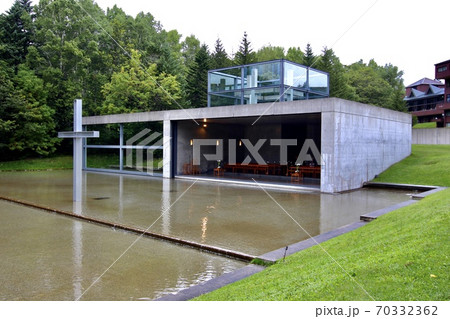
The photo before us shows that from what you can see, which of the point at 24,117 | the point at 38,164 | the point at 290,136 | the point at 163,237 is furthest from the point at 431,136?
the point at 24,117

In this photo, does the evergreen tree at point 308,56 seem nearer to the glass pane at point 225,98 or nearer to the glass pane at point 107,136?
the glass pane at point 107,136

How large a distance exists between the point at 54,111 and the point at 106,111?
4464 mm

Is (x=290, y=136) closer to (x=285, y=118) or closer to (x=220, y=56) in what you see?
(x=285, y=118)

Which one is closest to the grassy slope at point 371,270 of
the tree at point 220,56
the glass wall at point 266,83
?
the glass wall at point 266,83

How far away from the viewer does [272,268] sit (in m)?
5.64

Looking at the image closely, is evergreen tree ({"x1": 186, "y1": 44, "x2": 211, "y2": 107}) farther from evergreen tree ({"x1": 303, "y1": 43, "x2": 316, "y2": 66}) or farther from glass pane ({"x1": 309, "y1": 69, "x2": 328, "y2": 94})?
glass pane ({"x1": 309, "y1": 69, "x2": 328, "y2": 94})

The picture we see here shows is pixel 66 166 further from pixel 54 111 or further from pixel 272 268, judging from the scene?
pixel 272 268

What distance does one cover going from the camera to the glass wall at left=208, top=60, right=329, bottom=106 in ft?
61.0

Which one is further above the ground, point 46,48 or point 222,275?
point 46,48

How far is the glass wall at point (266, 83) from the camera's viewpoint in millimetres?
18578

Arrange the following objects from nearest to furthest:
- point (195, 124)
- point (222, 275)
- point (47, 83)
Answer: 1. point (222, 275)
2. point (195, 124)
3. point (47, 83)

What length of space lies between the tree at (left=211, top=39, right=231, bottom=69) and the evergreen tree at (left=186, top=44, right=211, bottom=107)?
17.5ft

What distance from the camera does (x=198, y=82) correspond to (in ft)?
136

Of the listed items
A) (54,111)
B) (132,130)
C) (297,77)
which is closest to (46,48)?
(54,111)
